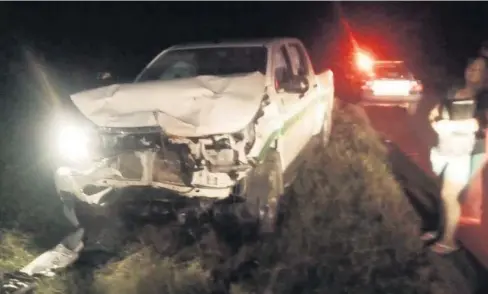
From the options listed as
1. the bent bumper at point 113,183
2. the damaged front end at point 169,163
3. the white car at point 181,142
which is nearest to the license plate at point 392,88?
the white car at point 181,142

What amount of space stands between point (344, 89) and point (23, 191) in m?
12.3

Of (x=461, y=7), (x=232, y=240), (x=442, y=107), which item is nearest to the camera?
(x=442, y=107)

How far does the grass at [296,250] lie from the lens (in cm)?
584

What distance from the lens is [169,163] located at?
6738mm

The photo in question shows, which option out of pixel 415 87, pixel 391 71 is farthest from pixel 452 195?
pixel 391 71

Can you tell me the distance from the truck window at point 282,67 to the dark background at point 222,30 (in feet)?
28.4

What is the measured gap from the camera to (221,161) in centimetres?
670

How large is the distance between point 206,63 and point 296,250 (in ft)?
9.91

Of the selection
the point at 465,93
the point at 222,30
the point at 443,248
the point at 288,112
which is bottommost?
the point at 443,248

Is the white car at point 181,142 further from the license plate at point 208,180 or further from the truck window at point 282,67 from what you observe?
the truck window at point 282,67

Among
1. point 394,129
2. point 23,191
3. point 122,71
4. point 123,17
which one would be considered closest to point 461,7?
point 123,17

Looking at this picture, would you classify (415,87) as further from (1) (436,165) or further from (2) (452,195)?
(2) (452,195)

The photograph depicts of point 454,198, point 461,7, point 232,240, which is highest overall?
point 461,7

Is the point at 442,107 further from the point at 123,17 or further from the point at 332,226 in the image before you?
the point at 123,17
